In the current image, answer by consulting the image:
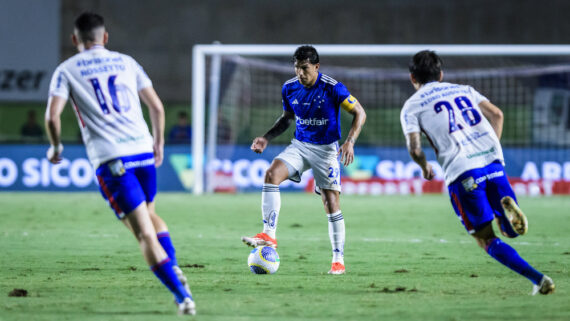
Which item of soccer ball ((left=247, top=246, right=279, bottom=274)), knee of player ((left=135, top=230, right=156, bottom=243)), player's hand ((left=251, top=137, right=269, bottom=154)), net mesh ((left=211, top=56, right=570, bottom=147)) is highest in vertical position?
player's hand ((left=251, top=137, right=269, bottom=154))

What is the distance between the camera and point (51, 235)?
10.8m

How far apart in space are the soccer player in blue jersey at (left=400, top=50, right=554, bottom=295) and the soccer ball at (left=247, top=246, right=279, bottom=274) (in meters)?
1.81

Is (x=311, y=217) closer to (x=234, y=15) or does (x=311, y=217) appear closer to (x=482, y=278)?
(x=482, y=278)

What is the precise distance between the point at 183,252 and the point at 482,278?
3362 mm

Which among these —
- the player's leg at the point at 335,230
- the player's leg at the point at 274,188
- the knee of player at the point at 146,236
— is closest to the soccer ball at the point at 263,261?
the player's leg at the point at 274,188

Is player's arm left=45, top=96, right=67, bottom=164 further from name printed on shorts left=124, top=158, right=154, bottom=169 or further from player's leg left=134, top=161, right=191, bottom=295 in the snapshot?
player's leg left=134, top=161, right=191, bottom=295

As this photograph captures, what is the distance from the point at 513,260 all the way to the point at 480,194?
0.50 meters

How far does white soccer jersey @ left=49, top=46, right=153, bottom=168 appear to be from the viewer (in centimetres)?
525

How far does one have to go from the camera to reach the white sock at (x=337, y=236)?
742cm

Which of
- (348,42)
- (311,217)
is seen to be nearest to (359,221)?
(311,217)

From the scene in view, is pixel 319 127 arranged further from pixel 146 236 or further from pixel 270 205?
pixel 146 236

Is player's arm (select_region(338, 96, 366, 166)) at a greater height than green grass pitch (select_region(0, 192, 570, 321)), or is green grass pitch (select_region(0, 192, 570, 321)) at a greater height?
player's arm (select_region(338, 96, 366, 166))

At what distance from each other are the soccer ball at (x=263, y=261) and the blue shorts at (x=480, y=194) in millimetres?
1860

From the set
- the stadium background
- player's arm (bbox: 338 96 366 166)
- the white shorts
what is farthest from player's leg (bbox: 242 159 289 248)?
the stadium background
